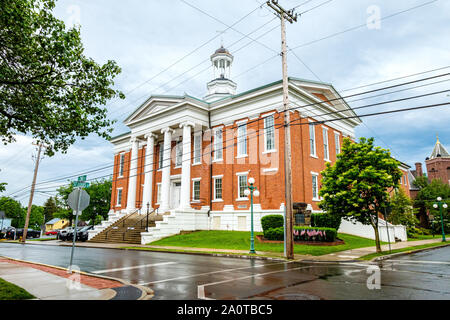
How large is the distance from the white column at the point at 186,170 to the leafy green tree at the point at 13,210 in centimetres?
7621

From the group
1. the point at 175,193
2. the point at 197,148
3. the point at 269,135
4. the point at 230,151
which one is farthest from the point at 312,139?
the point at 175,193

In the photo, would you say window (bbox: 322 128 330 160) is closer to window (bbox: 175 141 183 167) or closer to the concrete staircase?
window (bbox: 175 141 183 167)

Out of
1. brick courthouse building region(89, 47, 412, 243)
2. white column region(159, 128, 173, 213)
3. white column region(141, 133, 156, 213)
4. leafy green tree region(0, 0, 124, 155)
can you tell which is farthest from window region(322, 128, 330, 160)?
leafy green tree region(0, 0, 124, 155)

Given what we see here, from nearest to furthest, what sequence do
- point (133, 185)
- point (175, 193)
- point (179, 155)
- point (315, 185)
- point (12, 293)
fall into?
1. point (12, 293)
2. point (315, 185)
3. point (179, 155)
4. point (175, 193)
5. point (133, 185)

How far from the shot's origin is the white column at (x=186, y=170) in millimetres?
29281

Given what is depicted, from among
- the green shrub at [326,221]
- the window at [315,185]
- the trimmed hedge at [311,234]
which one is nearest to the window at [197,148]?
the window at [315,185]

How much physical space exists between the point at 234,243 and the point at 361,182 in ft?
32.3

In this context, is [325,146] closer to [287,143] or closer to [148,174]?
[287,143]

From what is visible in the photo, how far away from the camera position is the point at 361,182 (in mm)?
17031

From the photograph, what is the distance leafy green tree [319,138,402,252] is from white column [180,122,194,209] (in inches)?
568

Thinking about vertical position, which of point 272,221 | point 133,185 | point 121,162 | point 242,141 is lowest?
point 272,221
